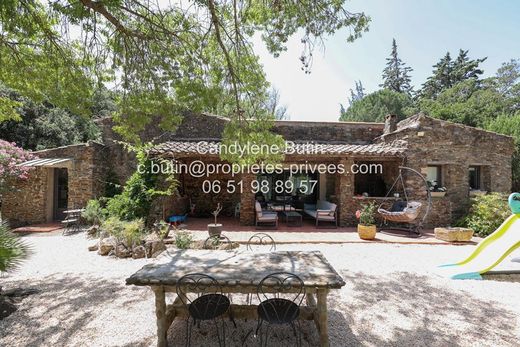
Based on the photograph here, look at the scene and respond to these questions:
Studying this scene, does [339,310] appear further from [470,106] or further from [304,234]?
[470,106]

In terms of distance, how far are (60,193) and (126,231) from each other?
7.35 meters

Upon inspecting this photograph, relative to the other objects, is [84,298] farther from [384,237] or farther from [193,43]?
[384,237]

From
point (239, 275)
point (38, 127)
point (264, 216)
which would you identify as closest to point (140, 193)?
point (264, 216)

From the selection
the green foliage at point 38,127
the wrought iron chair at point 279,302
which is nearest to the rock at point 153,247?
the wrought iron chair at point 279,302

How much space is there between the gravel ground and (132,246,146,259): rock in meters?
0.24

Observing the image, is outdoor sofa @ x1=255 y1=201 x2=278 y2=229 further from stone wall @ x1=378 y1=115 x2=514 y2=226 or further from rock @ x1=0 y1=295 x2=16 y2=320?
rock @ x1=0 y1=295 x2=16 y2=320

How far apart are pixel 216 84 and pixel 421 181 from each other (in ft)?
27.1

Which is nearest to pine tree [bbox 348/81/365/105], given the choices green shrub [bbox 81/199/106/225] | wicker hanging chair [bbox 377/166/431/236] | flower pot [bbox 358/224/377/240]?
wicker hanging chair [bbox 377/166/431/236]

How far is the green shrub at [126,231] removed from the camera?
6.59 metres

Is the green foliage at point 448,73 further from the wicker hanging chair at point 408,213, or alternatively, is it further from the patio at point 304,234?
the patio at point 304,234

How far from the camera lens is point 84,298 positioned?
14.1 ft

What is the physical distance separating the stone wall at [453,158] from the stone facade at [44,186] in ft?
41.2

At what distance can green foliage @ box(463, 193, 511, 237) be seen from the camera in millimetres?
8473

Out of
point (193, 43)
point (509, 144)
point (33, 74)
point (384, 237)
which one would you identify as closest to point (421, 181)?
point (384, 237)
